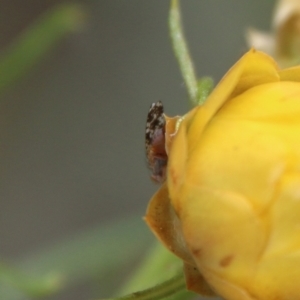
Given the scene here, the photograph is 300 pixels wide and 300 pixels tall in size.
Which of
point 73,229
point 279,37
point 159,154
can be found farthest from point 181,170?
point 73,229

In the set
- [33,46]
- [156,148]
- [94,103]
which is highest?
[33,46]

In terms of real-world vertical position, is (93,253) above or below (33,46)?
below

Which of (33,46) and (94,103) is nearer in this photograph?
(33,46)

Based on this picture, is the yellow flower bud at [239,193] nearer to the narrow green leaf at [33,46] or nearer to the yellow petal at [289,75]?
the yellow petal at [289,75]

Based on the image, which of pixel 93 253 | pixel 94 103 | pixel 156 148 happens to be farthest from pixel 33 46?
pixel 94 103

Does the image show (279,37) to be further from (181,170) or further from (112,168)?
(112,168)

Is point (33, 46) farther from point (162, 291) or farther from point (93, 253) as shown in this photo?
point (162, 291)
